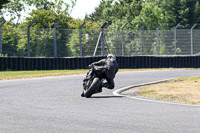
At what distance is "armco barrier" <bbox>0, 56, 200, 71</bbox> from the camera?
2497cm

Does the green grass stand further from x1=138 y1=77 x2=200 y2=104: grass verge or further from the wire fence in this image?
x1=138 y1=77 x2=200 y2=104: grass verge

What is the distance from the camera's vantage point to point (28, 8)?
67625mm

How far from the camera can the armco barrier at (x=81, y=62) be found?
25.0 meters

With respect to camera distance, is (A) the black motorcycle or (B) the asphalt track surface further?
(A) the black motorcycle

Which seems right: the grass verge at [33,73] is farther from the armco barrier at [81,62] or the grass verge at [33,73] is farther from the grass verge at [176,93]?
the grass verge at [176,93]

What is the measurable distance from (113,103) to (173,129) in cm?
386

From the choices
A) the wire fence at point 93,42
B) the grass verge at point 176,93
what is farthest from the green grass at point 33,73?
the grass verge at point 176,93

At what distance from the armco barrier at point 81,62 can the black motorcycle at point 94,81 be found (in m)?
11.5

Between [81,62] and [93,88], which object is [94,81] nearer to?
[93,88]

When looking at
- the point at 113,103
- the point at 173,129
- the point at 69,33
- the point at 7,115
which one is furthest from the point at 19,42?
the point at 173,129

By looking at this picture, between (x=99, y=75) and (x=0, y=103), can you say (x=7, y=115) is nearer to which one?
(x=0, y=103)

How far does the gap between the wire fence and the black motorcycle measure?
12.5 meters

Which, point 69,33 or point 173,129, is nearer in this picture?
point 173,129

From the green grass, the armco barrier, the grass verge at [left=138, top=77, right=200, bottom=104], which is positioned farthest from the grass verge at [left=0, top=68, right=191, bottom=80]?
the grass verge at [left=138, top=77, right=200, bottom=104]
